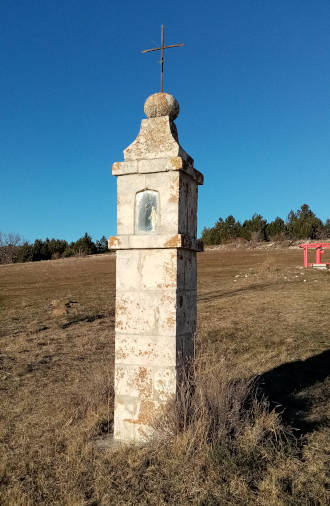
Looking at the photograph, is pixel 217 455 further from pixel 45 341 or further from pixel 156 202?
pixel 45 341

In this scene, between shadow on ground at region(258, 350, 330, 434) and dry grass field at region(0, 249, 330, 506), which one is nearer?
dry grass field at region(0, 249, 330, 506)

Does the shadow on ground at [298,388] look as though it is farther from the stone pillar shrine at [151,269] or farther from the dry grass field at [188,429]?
the stone pillar shrine at [151,269]

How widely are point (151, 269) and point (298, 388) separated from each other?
3.63 metres

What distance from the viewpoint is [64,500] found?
3.53 metres

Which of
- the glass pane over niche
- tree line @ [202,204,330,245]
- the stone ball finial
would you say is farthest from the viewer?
tree line @ [202,204,330,245]

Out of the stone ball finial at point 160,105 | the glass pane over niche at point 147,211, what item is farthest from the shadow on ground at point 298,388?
the stone ball finial at point 160,105

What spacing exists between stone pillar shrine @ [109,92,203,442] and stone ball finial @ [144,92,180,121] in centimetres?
1

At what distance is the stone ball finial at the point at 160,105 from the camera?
4805mm

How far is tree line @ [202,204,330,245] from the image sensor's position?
47.2 metres

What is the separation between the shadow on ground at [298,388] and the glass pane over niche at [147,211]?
2.51 meters

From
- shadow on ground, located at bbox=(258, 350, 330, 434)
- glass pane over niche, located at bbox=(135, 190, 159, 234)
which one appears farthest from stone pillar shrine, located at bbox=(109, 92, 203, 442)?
shadow on ground, located at bbox=(258, 350, 330, 434)

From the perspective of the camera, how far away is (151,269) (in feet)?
15.1

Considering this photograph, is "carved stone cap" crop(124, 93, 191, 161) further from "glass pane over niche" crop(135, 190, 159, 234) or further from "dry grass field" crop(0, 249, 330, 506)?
"dry grass field" crop(0, 249, 330, 506)

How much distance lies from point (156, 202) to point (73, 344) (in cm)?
668
